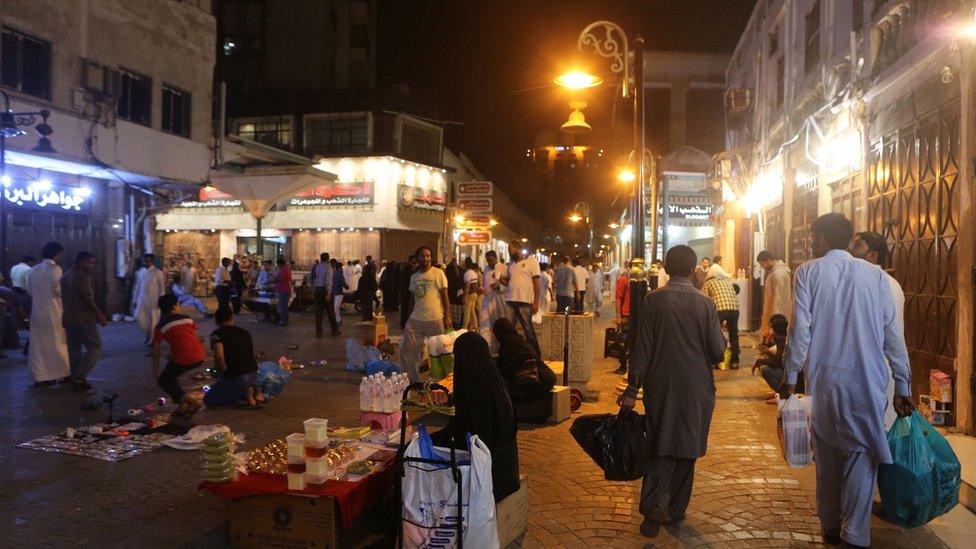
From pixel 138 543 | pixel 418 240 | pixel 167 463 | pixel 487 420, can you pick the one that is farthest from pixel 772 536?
pixel 418 240

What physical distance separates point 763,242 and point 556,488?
1381 cm

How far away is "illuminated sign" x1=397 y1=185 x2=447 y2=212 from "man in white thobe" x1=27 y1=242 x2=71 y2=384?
2557cm

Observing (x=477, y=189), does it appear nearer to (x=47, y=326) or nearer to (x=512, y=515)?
(x=47, y=326)

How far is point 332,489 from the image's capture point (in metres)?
4.37

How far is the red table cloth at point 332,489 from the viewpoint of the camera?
432cm

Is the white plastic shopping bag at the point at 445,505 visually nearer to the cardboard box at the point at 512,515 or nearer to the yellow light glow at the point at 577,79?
the cardboard box at the point at 512,515

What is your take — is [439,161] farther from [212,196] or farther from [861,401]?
[861,401]

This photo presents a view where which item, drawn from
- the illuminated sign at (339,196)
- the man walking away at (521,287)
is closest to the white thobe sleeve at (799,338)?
the man walking away at (521,287)

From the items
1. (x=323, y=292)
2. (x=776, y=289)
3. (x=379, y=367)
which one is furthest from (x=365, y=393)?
(x=323, y=292)

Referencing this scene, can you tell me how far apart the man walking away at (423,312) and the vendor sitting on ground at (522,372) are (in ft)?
5.90

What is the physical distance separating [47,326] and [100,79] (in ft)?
29.3

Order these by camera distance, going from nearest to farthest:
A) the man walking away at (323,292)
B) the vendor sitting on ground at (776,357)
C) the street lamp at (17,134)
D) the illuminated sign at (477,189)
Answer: the vendor sitting on ground at (776,357)
the street lamp at (17,134)
the man walking away at (323,292)
the illuminated sign at (477,189)

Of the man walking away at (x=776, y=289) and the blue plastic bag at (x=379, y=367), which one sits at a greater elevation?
the man walking away at (x=776, y=289)

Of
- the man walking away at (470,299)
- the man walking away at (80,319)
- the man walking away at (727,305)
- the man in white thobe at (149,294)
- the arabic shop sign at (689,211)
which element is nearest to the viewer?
the man walking away at (80,319)
